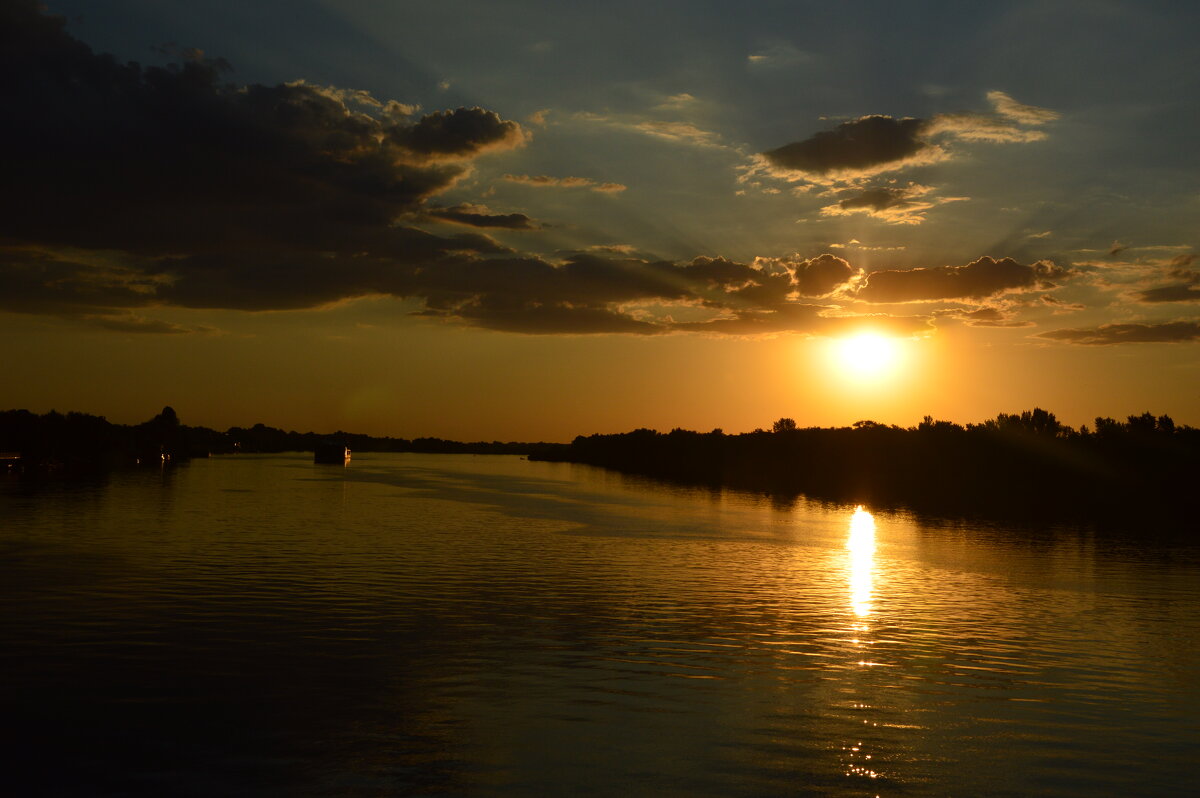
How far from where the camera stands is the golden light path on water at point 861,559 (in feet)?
123

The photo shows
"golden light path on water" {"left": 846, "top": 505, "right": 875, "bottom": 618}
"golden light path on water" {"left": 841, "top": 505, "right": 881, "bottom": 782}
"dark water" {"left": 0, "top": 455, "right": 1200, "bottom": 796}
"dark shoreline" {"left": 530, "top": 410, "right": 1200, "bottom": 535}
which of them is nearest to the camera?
"dark water" {"left": 0, "top": 455, "right": 1200, "bottom": 796}

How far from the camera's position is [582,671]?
24.2 metres

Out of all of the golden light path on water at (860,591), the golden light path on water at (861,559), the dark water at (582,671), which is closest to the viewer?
→ the dark water at (582,671)

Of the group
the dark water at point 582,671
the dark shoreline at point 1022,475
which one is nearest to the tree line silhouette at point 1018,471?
the dark shoreline at point 1022,475

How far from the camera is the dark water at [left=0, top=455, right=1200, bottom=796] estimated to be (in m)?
16.6

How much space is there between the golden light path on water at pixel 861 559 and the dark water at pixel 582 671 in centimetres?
41

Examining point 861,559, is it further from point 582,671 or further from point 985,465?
point 985,465

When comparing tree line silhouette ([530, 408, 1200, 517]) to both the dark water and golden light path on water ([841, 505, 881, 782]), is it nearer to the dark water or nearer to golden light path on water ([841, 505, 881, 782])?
golden light path on water ([841, 505, 881, 782])

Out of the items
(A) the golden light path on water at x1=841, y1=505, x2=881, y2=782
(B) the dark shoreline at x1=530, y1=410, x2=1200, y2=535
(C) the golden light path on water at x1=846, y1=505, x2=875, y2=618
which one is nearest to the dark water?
(A) the golden light path on water at x1=841, y1=505, x2=881, y2=782

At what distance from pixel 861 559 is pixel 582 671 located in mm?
32538

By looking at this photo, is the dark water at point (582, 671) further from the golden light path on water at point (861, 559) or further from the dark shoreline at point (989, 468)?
the dark shoreline at point (989, 468)

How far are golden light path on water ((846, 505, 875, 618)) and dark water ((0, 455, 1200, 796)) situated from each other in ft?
1.34

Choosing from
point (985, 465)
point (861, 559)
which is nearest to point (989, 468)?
point (985, 465)

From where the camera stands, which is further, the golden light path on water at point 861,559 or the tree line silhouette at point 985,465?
the tree line silhouette at point 985,465
